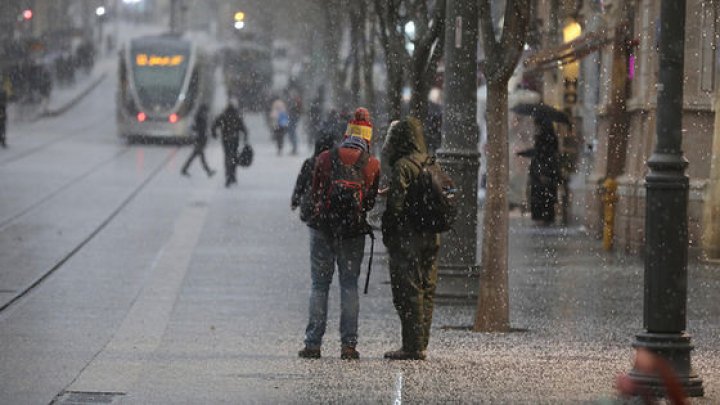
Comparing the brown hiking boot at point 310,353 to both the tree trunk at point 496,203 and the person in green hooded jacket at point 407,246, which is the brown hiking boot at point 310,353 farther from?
the tree trunk at point 496,203

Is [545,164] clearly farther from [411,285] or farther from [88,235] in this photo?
[411,285]

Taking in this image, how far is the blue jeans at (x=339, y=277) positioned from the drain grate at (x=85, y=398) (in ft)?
7.04

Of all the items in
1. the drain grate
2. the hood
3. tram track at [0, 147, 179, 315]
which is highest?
the hood

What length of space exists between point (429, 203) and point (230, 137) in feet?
84.1

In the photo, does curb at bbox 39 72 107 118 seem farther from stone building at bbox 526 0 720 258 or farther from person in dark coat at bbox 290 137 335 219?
person in dark coat at bbox 290 137 335 219

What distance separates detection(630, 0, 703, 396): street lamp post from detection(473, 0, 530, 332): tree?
3921mm

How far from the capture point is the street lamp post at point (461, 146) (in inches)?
678

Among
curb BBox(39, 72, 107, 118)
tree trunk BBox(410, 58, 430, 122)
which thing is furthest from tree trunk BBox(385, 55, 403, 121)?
curb BBox(39, 72, 107, 118)

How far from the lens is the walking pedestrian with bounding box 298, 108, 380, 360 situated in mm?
13109

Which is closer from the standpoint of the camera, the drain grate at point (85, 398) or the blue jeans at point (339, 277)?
the drain grate at point (85, 398)

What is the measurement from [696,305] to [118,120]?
4077 cm

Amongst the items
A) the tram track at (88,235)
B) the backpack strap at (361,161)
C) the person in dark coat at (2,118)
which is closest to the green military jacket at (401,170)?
the backpack strap at (361,161)

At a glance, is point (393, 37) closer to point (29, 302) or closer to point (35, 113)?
point (29, 302)

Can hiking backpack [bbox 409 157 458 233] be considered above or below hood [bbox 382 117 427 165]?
below
